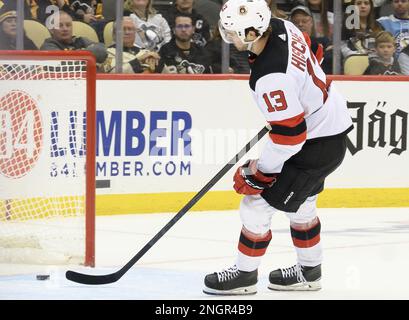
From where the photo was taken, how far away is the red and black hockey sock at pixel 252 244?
5.51 meters

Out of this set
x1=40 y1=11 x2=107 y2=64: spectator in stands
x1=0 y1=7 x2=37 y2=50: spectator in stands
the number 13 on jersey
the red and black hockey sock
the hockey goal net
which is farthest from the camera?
x1=40 y1=11 x2=107 y2=64: spectator in stands

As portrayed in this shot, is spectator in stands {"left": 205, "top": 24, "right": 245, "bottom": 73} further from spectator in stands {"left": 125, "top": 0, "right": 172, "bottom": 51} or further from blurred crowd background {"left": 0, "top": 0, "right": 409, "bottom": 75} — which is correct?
spectator in stands {"left": 125, "top": 0, "right": 172, "bottom": 51}

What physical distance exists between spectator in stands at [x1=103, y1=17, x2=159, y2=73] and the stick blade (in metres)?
3.11

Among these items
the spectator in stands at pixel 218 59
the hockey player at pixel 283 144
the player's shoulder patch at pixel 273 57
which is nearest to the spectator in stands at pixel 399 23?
the spectator in stands at pixel 218 59

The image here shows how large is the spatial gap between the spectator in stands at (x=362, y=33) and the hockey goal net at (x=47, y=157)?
3.12 m

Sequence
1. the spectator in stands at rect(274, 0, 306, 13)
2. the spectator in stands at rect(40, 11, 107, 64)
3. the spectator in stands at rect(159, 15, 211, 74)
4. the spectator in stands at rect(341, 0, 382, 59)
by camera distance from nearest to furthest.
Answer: the spectator in stands at rect(40, 11, 107, 64)
the spectator in stands at rect(159, 15, 211, 74)
the spectator in stands at rect(274, 0, 306, 13)
the spectator in stands at rect(341, 0, 382, 59)

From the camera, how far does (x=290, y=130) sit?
203 inches

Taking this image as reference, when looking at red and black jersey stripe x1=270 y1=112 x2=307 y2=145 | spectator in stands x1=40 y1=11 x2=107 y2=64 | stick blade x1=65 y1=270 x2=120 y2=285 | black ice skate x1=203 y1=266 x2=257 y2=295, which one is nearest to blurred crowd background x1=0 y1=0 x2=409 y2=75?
spectator in stands x1=40 y1=11 x2=107 y2=64

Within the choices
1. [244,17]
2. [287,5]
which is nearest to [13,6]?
[287,5]

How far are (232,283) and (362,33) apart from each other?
13.5 feet

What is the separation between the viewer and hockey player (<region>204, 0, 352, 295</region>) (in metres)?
5.18

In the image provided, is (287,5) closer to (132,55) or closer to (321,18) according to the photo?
(321,18)

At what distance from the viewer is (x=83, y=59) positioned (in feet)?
20.5
